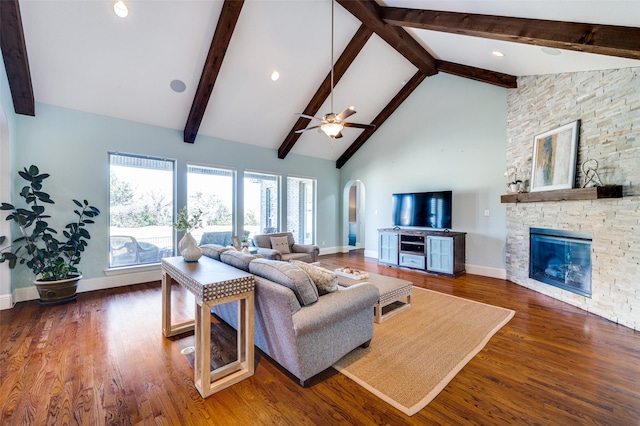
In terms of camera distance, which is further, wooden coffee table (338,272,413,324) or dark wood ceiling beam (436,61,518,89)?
dark wood ceiling beam (436,61,518,89)

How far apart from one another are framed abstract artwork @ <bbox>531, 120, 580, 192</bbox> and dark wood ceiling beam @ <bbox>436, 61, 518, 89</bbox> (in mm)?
1216

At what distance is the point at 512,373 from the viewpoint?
86.4 inches

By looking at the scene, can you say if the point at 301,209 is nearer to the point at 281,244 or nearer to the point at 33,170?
the point at 281,244

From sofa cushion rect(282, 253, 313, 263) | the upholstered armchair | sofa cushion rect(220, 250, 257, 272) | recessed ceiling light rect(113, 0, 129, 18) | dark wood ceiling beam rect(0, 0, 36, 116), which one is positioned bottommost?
sofa cushion rect(282, 253, 313, 263)

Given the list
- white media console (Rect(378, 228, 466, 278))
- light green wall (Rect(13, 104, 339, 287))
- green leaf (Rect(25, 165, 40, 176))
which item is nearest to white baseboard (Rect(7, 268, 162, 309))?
light green wall (Rect(13, 104, 339, 287))

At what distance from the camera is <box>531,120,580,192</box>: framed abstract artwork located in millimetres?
3701

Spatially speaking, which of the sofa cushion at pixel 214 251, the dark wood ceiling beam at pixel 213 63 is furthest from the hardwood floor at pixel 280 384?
the dark wood ceiling beam at pixel 213 63

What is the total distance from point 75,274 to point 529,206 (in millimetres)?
7461

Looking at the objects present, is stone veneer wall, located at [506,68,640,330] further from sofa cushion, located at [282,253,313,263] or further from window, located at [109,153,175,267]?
window, located at [109,153,175,267]

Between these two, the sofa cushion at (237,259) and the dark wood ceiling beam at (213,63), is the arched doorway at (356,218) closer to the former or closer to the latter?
the dark wood ceiling beam at (213,63)

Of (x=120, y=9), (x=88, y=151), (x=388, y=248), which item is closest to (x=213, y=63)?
(x=120, y=9)

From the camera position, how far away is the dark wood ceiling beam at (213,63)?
3.55 meters

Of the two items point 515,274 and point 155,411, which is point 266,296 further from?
point 515,274

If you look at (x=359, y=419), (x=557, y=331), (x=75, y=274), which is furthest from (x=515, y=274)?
(x=75, y=274)
